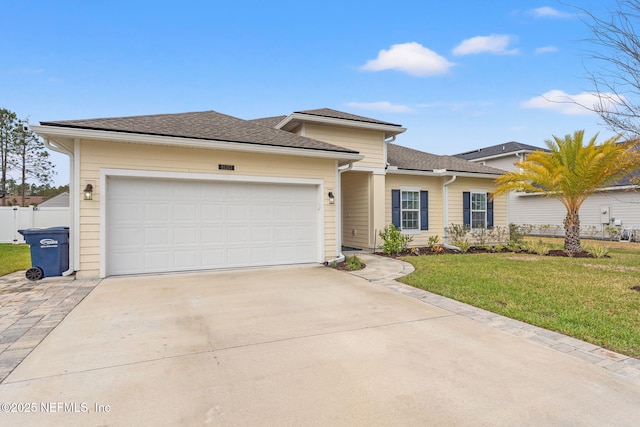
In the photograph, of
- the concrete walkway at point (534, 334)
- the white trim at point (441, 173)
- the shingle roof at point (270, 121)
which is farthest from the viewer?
the shingle roof at point (270, 121)

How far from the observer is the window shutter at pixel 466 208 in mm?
13477

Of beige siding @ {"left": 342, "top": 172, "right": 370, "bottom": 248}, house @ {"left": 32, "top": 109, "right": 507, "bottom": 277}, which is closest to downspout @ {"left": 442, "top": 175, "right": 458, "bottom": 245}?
beige siding @ {"left": 342, "top": 172, "right": 370, "bottom": 248}

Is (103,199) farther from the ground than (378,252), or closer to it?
farther from the ground

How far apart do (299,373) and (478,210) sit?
12.9m

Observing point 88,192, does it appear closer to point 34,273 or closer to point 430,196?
point 34,273

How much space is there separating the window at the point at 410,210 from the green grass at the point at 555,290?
304 cm

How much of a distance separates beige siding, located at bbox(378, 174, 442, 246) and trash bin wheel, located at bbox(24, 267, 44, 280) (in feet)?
32.4

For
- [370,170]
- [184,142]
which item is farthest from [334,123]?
[184,142]

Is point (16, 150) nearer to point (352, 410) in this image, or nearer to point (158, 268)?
point (158, 268)

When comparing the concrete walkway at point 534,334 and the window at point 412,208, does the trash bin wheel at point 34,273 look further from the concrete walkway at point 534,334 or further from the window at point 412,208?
the window at point 412,208

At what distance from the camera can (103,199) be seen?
6.89 m

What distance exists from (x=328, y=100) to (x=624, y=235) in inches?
633

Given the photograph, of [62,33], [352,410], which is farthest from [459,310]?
[62,33]

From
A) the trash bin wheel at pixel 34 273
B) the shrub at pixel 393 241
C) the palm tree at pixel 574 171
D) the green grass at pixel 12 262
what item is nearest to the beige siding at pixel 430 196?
the shrub at pixel 393 241
